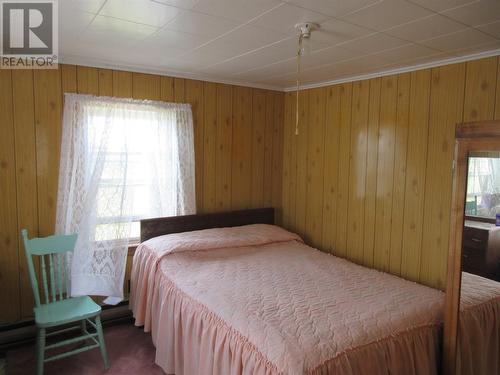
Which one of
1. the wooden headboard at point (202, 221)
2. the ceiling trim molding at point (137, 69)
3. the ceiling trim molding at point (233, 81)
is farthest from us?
the wooden headboard at point (202, 221)

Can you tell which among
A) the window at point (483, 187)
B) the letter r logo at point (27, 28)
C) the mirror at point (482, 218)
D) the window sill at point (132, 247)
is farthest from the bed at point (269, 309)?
the letter r logo at point (27, 28)

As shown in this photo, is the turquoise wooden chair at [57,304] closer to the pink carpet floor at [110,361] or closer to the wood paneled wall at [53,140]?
the pink carpet floor at [110,361]

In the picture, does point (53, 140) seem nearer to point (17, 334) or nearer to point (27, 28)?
point (27, 28)

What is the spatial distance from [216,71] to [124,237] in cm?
167

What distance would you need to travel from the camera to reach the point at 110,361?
2662mm

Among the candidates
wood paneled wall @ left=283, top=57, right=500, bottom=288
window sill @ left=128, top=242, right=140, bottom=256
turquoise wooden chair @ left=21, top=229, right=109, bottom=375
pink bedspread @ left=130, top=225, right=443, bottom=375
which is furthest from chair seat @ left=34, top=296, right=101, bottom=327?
wood paneled wall @ left=283, top=57, right=500, bottom=288

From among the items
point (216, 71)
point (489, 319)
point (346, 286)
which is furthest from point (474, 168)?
point (216, 71)

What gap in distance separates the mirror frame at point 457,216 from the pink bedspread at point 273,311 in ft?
0.29

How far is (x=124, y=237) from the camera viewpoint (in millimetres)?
3139

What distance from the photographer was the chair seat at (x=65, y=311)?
2.36 meters

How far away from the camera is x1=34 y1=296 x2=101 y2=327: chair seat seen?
93.0 inches

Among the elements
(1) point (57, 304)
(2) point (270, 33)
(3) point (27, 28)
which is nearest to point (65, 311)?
(1) point (57, 304)

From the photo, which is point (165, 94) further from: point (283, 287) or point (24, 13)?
point (283, 287)

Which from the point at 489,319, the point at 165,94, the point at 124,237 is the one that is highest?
the point at 165,94
